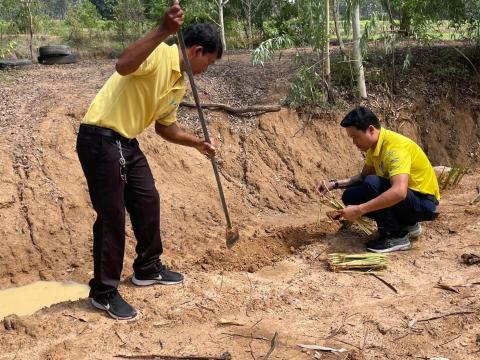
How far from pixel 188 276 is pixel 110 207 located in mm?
1088

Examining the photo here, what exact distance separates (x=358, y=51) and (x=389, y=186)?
3.11 meters

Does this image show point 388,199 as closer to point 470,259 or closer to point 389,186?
point 389,186

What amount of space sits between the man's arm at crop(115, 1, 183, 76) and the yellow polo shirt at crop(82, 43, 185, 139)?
139 millimetres

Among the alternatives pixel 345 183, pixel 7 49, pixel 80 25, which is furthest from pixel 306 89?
pixel 80 25

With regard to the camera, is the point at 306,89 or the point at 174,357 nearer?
the point at 174,357

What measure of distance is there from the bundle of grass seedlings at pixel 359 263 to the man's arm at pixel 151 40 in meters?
2.18

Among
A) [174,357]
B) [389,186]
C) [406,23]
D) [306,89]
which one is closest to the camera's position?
[174,357]

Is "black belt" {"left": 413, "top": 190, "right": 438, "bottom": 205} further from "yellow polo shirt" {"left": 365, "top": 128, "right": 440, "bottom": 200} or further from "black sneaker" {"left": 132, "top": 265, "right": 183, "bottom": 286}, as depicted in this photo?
"black sneaker" {"left": 132, "top": 265, "right": 183, "bottom": 286}

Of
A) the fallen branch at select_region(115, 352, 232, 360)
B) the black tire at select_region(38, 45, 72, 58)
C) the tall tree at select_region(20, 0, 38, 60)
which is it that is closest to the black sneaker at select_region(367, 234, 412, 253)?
the fallen branch at select_region(115, 352, 232, 360)

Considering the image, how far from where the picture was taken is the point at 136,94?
10.2 feet

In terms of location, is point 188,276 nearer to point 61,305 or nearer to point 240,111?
point 61,305

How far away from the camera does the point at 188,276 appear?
401 cm

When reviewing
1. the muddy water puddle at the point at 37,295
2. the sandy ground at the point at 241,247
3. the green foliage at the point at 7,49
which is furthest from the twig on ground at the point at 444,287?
the green foliage at the point at 7,49

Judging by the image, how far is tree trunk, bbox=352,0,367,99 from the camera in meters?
6.51
